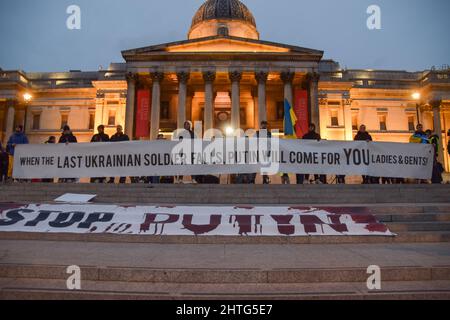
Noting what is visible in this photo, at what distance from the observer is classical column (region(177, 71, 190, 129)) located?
1211 inches

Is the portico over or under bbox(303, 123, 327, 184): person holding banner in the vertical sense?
over

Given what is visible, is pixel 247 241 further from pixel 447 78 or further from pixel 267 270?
pixel 447 78

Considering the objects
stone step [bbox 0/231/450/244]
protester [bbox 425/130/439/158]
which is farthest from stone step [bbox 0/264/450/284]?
protester [bbox 425/130/439/158]

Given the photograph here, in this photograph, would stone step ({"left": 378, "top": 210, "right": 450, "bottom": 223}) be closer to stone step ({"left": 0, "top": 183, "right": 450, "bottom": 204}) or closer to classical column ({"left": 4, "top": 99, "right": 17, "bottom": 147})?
stone step ({"left": 0, "top": 183, "right": 450, "bottom": 204})

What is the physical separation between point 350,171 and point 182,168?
6311 millimetres

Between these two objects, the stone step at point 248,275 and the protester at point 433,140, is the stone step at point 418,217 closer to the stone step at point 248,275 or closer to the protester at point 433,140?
the stone step at point 248,275

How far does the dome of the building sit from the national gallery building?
152 mm

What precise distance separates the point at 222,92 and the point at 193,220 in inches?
1182

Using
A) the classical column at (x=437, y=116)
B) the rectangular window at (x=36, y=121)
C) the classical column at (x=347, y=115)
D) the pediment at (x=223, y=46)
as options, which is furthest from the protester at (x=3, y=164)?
the classical column at (x=437, y=116)

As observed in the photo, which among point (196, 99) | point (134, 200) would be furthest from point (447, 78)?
point (134, 200)

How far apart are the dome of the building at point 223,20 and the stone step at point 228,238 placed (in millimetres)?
39985

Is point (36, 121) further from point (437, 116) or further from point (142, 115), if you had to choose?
point (437, 116)

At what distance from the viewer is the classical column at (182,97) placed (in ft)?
101

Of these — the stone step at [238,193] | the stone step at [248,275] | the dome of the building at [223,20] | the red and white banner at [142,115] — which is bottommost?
the stone step at [248,275]
